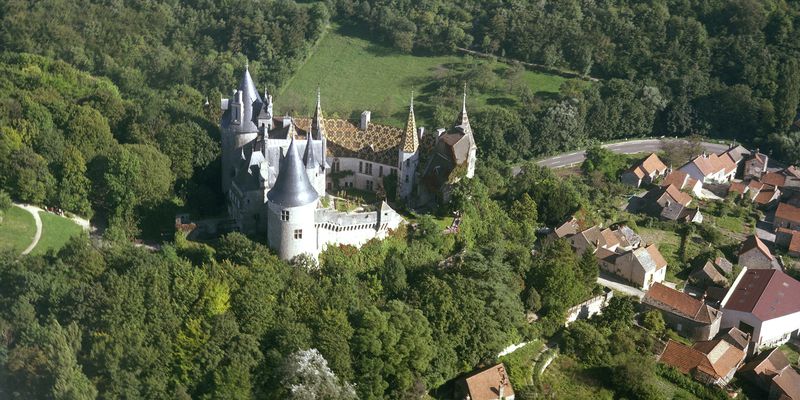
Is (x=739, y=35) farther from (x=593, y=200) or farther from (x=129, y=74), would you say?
(x=129, y=74)

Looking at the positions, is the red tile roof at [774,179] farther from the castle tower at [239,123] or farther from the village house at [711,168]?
the castle tower at [239,123]

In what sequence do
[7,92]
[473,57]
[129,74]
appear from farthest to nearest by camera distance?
[473,57]
[129,74]
[7,92]

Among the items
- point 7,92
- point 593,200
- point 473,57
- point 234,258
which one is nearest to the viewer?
point 234,258

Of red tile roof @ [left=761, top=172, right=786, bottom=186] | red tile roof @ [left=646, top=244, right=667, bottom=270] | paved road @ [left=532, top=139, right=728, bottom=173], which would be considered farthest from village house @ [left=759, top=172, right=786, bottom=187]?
red tile roof @ [left=646, top=244, right=667, bottom=270]

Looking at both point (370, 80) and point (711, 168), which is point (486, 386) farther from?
point (370, 80)

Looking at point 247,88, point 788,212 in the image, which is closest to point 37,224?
point 247,88

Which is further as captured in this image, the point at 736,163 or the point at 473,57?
the point at 473,57

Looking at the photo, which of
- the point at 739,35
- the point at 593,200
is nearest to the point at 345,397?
the point at 593,200
